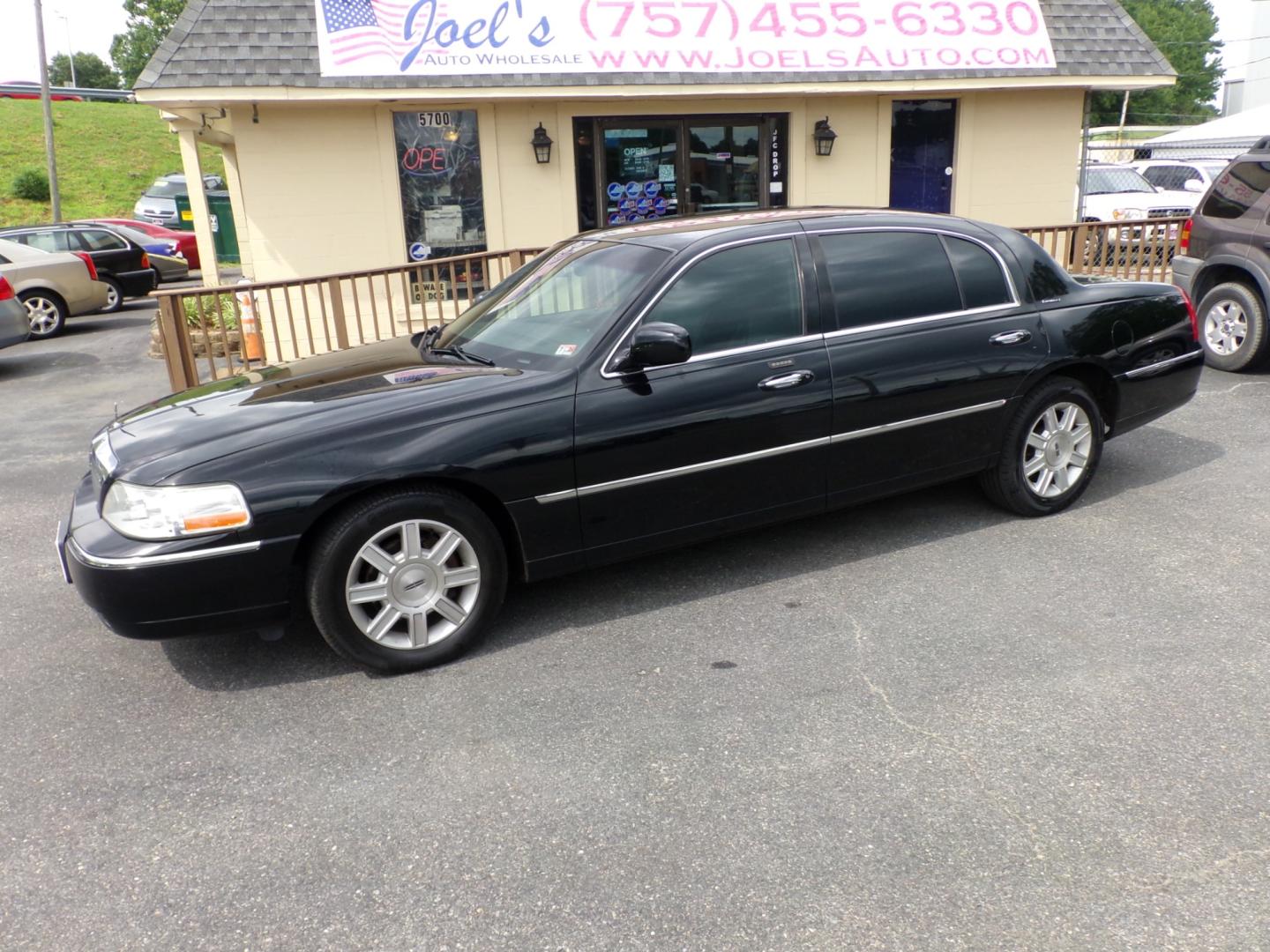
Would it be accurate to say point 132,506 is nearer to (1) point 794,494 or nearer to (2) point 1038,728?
(1) point 794,494

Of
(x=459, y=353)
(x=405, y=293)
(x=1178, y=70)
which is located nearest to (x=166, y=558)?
(x=459, y=353)

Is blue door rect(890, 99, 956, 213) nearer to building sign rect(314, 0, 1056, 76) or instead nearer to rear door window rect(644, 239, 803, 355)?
building sign rect(314, 0, 1056, 76)

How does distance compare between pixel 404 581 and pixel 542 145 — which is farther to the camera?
pixel 542 145

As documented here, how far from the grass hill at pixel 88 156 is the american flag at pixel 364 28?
25.7 m

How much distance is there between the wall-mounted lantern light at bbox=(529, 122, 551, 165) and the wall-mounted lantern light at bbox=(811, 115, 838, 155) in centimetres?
311

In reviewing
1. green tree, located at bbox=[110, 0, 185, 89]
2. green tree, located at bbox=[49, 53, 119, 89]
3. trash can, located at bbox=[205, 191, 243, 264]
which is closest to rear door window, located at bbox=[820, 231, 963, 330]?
trash can, located at bbox=[205, 191, 243, 264]

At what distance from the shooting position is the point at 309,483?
375 centimetres

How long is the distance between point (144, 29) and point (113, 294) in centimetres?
6716

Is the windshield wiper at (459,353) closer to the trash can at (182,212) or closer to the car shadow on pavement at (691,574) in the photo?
the car shadow on pavement at (691,574)

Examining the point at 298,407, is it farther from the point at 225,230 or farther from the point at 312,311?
the point at 225,230

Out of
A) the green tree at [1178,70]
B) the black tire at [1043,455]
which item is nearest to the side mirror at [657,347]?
the black tire at [1043,455]

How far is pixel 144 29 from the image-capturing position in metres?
72.7

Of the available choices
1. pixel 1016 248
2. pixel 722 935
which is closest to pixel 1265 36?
pixel 1016 248

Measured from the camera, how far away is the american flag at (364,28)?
1009 centimetres
